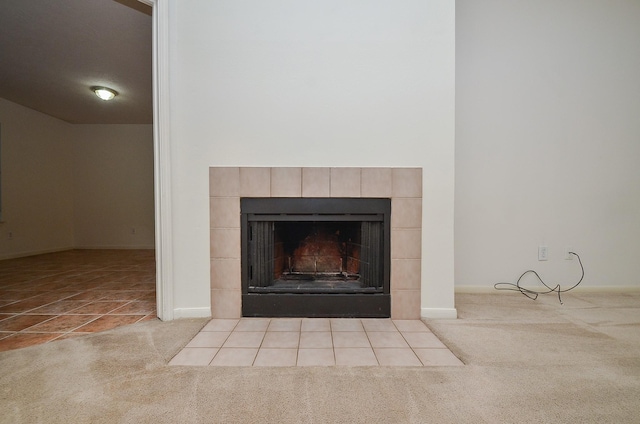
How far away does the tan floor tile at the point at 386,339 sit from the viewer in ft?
4.77

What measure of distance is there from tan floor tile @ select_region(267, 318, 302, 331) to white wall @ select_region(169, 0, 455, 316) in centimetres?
46

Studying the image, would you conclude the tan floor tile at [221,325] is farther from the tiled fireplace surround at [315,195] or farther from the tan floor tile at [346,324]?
the tan floor tile at [346,324]


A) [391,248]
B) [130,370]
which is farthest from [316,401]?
[391,248]

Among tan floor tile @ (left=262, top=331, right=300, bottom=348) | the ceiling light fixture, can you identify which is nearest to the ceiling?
the ceiling light fixture

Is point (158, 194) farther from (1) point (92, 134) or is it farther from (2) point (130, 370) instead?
(1) point (92, 134)

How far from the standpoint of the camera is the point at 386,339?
151cm

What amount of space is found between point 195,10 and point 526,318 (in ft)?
9.41

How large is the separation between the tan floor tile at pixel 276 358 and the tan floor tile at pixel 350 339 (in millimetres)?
238

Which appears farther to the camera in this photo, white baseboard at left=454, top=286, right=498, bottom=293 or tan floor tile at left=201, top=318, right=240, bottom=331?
white baseboard at left=454, top=286, right=498, bottom=293

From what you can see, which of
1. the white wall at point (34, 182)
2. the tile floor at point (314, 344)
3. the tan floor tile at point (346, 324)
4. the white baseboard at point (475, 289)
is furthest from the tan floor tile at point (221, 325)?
the white wall at point (34, 182)

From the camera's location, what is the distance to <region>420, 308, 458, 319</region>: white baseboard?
179 centimetres

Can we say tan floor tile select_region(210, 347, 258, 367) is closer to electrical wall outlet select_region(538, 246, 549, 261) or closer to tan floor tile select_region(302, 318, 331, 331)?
tan floor tile select_region(302, 318, 331, 331)

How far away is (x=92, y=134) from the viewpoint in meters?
5.08

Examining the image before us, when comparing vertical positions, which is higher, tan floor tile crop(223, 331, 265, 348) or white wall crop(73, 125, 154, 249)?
white wall crop(73, 125, 154, 249)
